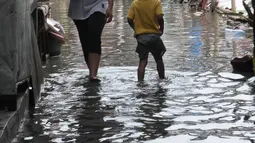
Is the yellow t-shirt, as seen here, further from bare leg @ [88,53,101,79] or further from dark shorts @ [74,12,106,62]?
bare leg @ [88,53,101,79]

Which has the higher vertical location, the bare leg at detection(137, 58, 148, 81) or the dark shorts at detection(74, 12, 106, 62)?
the dark shorts at detection(74, 12, 106, 62)

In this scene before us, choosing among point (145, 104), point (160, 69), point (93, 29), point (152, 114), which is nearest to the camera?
point (152, 114)

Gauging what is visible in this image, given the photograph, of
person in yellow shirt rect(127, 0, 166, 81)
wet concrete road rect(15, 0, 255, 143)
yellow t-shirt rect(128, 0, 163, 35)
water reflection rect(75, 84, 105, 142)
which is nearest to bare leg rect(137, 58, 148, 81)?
person in yellow shirt rect(127, 0, 166, 81)

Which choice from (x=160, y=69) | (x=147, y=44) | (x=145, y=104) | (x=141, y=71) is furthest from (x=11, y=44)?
(x=160, y=69)

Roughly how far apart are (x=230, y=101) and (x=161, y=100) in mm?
795

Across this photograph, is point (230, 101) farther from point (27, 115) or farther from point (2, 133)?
point (2, 133)

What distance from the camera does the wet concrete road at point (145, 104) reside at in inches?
223

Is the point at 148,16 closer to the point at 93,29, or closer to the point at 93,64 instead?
the point at 93,29

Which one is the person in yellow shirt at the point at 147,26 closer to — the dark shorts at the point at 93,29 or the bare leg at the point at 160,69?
the bare leg at the point at 160,69

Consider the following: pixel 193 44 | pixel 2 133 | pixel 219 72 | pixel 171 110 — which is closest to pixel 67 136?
pixel 2 133

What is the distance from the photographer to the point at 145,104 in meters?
6.99

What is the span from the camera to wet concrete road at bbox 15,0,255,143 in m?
5.67

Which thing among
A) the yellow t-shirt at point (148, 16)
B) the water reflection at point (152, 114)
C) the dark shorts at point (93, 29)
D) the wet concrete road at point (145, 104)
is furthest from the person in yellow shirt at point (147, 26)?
the water reflection at point (152, 114)

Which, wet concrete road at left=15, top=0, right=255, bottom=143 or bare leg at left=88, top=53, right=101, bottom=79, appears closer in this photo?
wet concrete road at left=15, top=0, right=255, bottom=143
